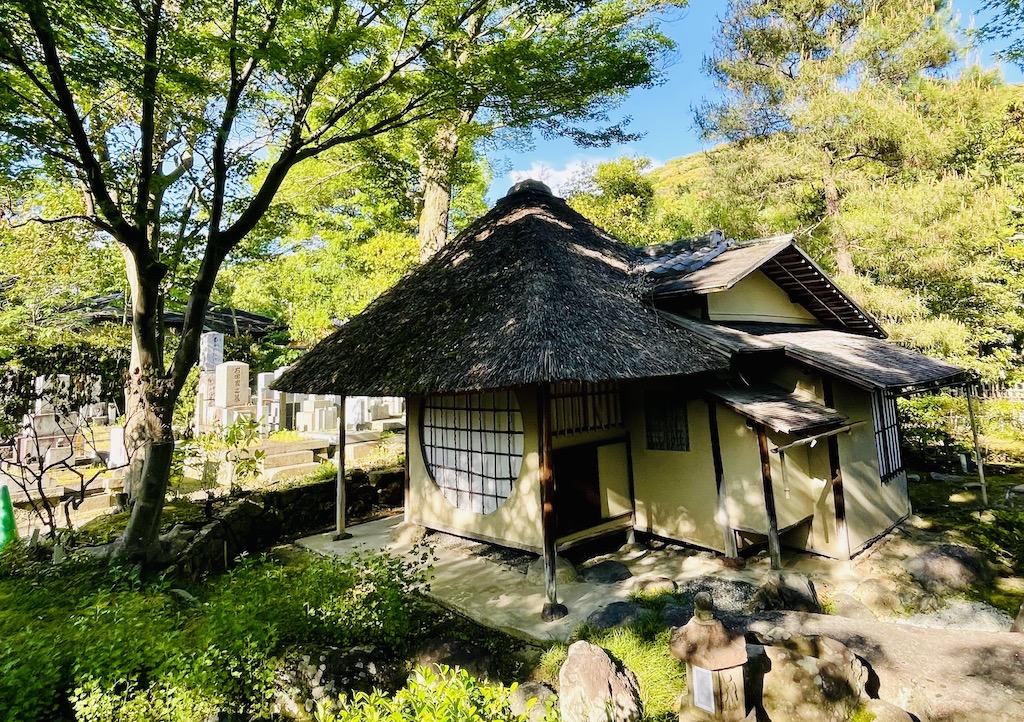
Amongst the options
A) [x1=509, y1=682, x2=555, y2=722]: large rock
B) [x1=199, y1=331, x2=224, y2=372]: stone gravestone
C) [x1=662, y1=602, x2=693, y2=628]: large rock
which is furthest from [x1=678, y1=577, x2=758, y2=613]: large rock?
[x1=199, y1=331, x2=224, y2=372]: stone gravestone

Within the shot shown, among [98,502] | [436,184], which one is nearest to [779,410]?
[436,184]

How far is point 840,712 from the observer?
3447 millimetres

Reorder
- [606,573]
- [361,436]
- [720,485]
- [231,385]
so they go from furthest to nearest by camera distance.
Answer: [361,436] < [231,385] < [720,485] < [606,573]

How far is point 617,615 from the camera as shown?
16.9ft

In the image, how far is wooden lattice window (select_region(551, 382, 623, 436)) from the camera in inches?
271

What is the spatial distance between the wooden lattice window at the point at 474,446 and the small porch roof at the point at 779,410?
9.31 ft

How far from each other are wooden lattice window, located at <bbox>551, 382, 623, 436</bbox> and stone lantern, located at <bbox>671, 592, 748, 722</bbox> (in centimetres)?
358

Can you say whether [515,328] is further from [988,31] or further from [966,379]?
[988,31]

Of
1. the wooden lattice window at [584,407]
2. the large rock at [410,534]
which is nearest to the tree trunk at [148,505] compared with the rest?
the large rock at [410,534]

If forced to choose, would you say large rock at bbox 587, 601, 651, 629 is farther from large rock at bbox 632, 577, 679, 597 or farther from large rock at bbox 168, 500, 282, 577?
large rock at bbox 168, 500, 282, 577

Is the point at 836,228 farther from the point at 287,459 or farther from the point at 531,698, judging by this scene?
the point at 287,459

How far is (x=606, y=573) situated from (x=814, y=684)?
10.5 feet

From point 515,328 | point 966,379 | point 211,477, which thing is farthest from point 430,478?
point 966,379

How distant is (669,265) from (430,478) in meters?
5.56
